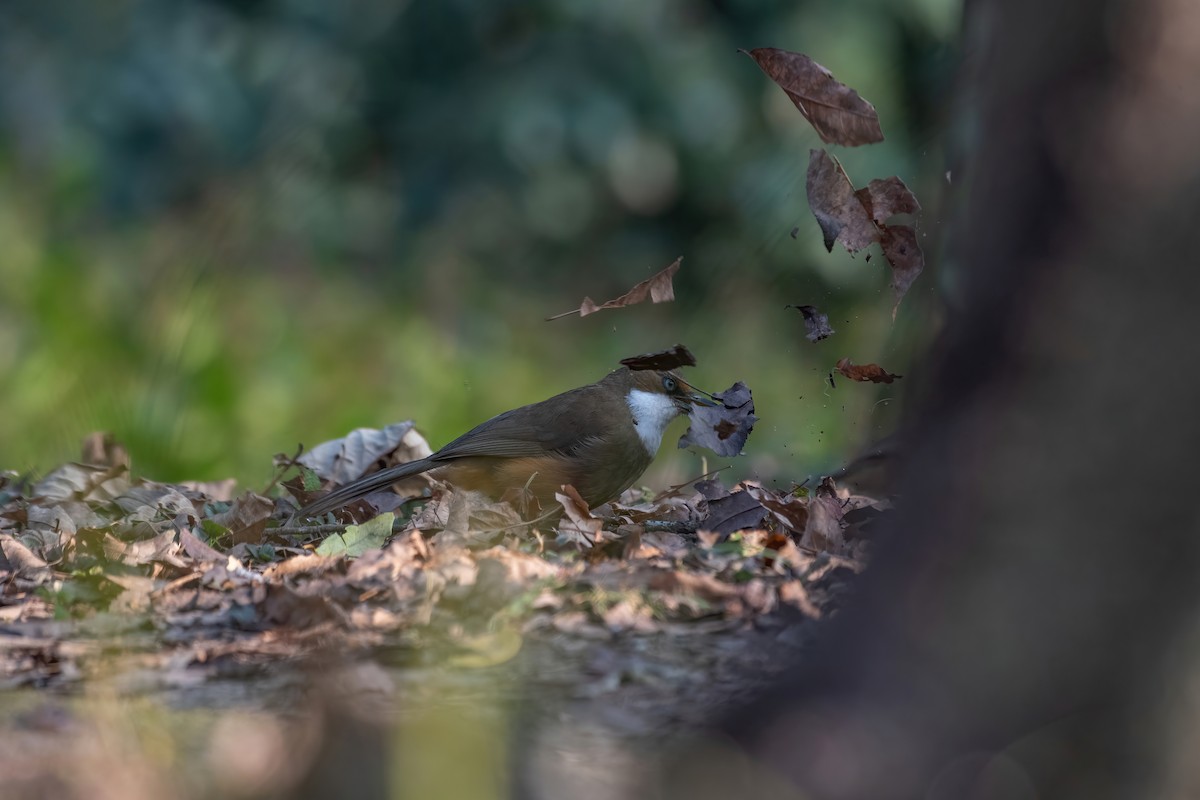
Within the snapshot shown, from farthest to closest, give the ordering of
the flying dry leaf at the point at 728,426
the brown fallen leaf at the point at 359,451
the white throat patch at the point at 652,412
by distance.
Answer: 1. the white throat patch at the point at 652,412
2. the brown fallen leaf at the point at 359,451
3. the flying dry leaf at the point at 728,426

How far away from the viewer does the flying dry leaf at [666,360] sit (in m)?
5.05

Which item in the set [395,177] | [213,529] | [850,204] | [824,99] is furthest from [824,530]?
[395,177]

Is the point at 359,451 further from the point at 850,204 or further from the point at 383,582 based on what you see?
the point at 850,204

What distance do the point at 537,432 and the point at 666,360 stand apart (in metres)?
0.86

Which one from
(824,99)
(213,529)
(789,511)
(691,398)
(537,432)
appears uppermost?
(824,99)

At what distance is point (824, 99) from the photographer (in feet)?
11.3

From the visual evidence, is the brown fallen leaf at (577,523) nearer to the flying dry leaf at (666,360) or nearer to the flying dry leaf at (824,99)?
the flying dry leaf at (666,360)

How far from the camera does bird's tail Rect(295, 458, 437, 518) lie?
5.10 metres

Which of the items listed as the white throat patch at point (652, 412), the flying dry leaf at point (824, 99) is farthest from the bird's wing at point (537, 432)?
the flying dry leaf at point (824, 99)

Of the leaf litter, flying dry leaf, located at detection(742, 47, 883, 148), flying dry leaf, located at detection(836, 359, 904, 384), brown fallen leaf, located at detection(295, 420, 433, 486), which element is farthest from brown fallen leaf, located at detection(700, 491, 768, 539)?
brown fallen leaf, located at detection(295, 420, 433, 486)

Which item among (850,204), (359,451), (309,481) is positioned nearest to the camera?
(850,204)

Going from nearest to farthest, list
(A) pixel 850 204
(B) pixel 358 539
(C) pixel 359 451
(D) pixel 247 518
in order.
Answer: (A) pixel 850 204, (B) pixel 358 539, (D) pixel 247 518, (C) pixel 359 451

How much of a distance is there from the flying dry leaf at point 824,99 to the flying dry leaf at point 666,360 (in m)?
1.64

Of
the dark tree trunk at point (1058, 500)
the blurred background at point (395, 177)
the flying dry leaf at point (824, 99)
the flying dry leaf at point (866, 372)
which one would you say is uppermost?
the blurred background at point (395, 177)
